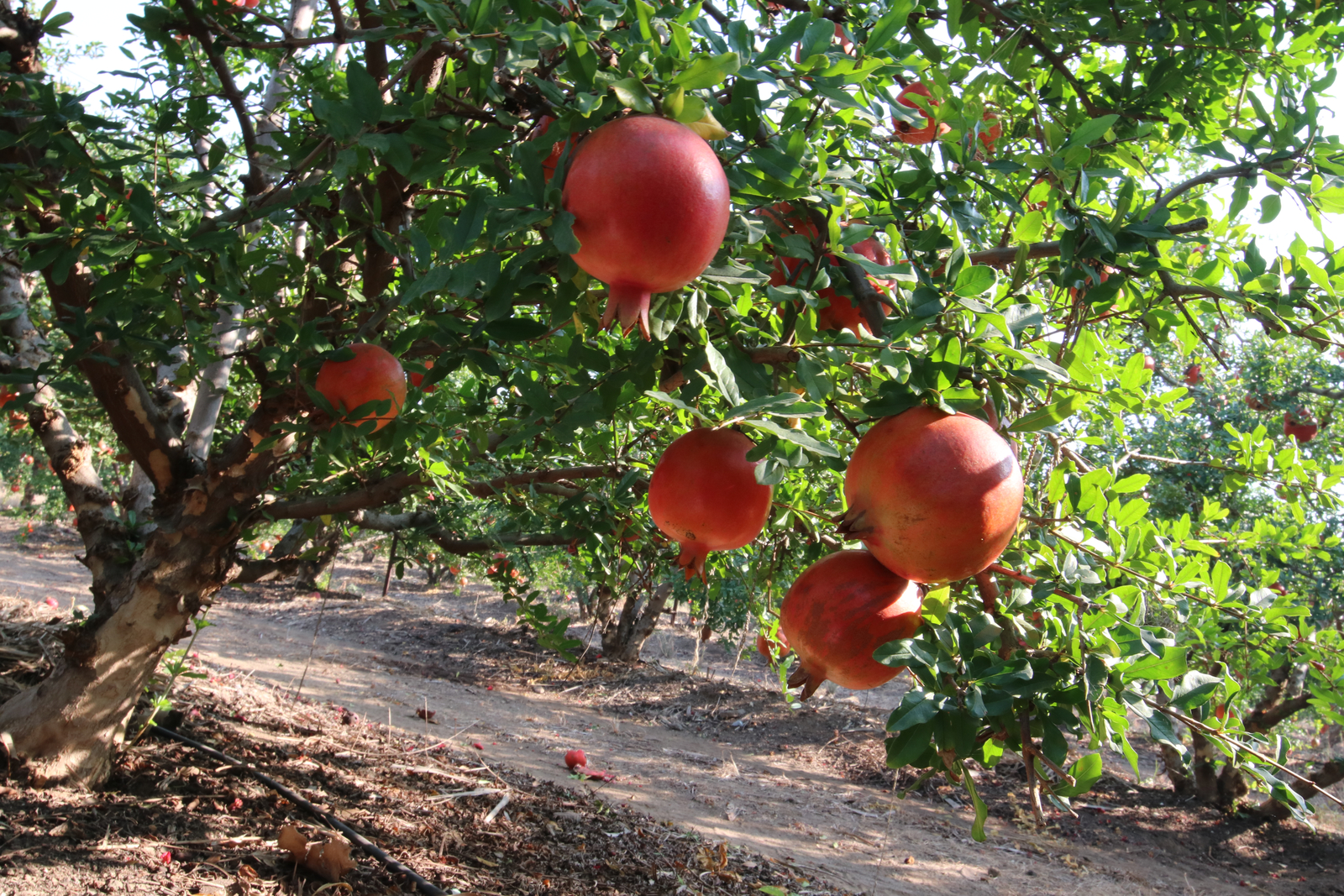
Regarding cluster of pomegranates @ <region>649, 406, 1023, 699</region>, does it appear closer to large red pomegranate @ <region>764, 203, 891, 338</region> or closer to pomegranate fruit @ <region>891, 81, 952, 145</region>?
large red pomegranate @ <region>764, 203, 891, 338</region>

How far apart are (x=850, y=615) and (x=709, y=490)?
0.85ft

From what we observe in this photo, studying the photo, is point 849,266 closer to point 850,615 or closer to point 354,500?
point 850,615

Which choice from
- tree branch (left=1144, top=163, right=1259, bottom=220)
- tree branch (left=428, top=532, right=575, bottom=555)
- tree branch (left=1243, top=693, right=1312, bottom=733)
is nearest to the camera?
tree branch (left=1144, top=163, right=1259, bottom=220)

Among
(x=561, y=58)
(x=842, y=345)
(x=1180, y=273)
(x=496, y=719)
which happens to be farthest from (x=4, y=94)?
(x=496, y=719)

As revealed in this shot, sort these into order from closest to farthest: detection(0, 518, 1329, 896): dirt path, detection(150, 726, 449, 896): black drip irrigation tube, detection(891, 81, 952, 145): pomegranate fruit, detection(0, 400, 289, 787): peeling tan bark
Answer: detection(891, 81, 952, 145): pomegranate fruit, detection(150, 726, 449, 896): black drip irrigation tube, detection(0, 400, 289, 787): peeling tan bark, detection(0, 518, 1329, 896): dirt path

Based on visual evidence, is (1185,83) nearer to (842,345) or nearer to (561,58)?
(842,345)

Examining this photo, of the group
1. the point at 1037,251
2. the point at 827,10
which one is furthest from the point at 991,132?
the point at 1037,251

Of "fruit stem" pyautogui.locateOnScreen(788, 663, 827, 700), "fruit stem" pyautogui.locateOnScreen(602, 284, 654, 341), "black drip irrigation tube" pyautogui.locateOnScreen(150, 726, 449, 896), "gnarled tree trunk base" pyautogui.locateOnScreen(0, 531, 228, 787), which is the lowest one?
"black drip irrigation tube" pyautogui.locateOnScreen(150, 726, 449, 896)

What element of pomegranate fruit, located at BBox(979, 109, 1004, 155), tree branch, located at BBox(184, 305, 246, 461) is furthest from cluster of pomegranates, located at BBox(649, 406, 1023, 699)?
tree branch, located at BBox(184, 305, 246, 461)

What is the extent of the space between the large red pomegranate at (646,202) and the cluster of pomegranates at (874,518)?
13.2 inches

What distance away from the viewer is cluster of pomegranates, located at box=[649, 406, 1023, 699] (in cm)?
89

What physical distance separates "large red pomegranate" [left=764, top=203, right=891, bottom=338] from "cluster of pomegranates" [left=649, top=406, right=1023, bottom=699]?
0.85 ft

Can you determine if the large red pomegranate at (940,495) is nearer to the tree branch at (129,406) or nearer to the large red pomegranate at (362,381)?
the large red pomegranate at (362,381)

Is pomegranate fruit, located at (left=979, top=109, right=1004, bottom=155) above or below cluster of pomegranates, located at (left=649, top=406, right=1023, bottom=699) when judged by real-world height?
above
